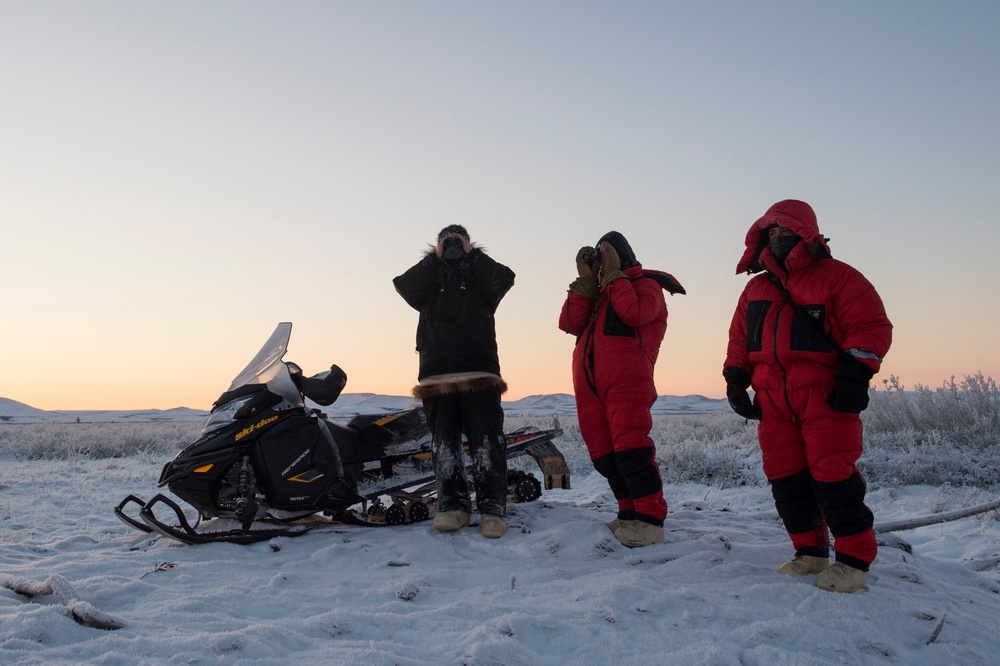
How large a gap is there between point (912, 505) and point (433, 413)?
4.74m

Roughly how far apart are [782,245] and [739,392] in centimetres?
89

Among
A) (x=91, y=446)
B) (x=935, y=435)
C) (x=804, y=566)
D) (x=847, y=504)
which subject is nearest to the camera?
(x=847, y=504)

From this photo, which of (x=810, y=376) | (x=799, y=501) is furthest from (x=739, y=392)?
(x=799, y=501)

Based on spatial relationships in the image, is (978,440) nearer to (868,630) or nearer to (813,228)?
(813,228)

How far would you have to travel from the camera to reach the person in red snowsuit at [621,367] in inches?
174

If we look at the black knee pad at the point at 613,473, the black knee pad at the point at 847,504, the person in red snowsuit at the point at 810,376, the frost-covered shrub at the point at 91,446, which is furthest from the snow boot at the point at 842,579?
the frost-covered shrub at the point at 91,446

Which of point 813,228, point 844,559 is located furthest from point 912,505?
point 813,228

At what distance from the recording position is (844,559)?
11.2 feet

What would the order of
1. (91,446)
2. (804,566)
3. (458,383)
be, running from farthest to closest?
1. (91,446)
2. (458,383)
3. (804,566)

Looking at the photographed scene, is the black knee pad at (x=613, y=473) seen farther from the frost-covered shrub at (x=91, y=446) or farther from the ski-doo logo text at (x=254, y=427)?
the frost-covered shrub at (x=91, y=446)

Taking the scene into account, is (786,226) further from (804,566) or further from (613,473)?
(613,473)

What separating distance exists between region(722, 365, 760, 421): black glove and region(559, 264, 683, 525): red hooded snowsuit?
673 millimetres

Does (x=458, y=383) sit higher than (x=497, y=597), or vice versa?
(x=458, y=383)

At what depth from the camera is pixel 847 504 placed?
3410 millimetres
